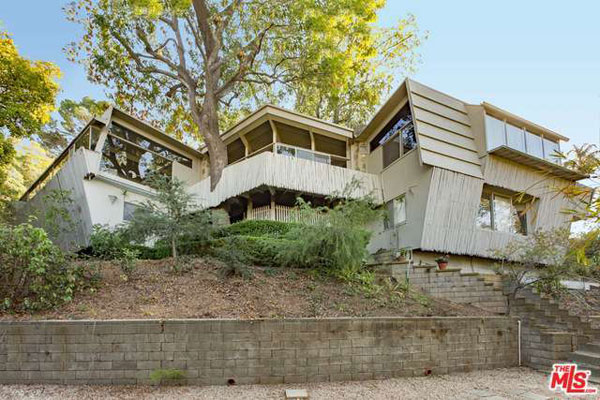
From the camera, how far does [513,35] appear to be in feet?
30.0

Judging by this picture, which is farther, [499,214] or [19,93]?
[19,93]

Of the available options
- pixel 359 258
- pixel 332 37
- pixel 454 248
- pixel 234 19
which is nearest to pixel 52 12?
pixel 234 19

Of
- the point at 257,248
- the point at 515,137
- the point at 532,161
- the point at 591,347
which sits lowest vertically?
the point at 591,347

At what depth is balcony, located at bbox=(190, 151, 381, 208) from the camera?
12.6 meters

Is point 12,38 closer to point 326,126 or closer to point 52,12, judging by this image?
point 52,12

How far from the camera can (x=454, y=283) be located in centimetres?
937

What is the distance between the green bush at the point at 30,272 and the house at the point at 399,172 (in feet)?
20.6

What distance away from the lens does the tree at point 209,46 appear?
15438mm

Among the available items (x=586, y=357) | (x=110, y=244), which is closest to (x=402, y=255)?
(x=586, y=357)

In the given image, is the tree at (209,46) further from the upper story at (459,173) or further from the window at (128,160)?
the upper story at (459,173)

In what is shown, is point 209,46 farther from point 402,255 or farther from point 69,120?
point 69,120

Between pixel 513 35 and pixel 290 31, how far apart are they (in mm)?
9873

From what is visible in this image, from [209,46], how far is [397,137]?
902 cm

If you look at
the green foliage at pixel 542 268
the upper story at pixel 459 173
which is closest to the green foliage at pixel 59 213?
the upper story at pixel 459 173
